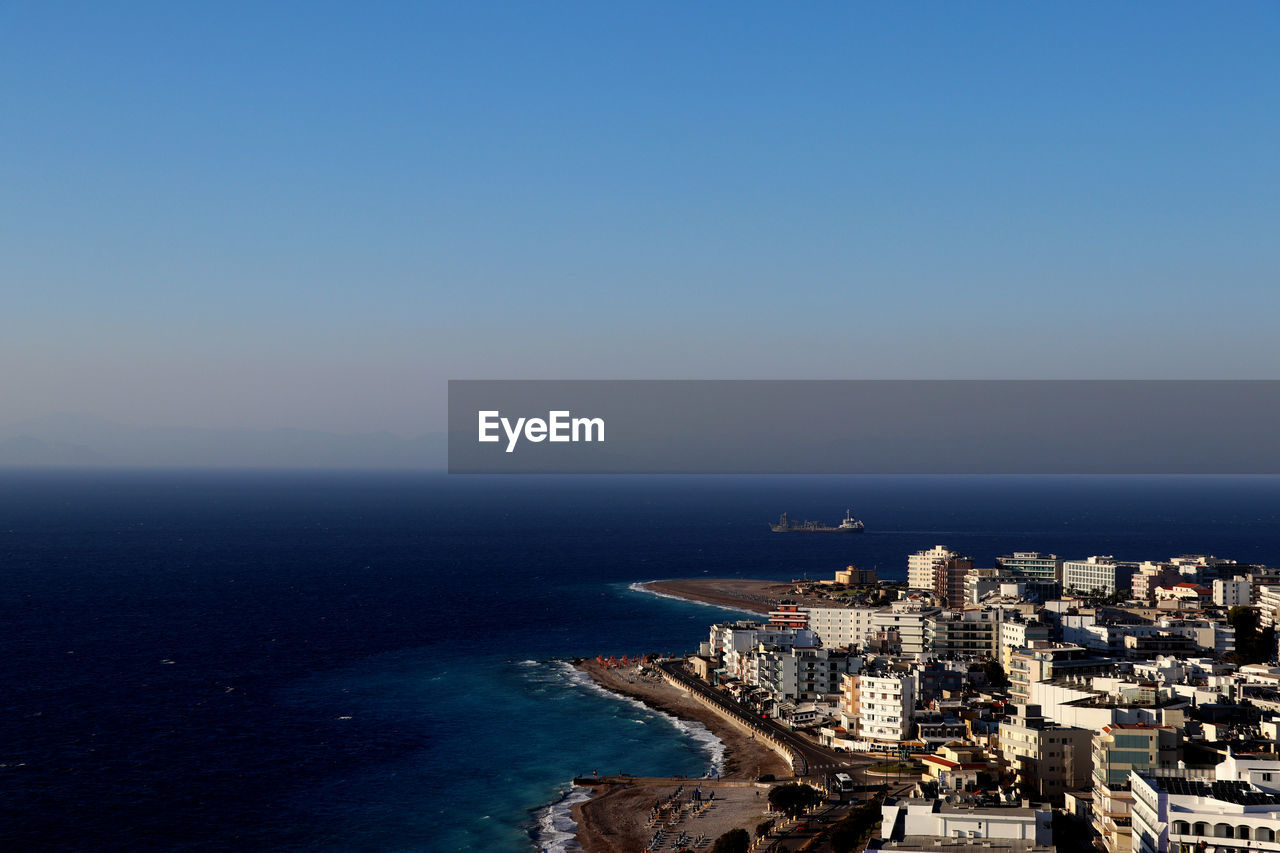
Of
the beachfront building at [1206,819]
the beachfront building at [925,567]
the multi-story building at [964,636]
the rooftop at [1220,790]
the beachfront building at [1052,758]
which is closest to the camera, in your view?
the beachfront building at [1206,819]

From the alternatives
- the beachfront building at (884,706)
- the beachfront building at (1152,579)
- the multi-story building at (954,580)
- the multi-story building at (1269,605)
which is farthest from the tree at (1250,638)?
the beachfront building at (884,706)

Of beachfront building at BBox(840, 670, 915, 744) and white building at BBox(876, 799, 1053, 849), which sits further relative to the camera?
beachfront building at BBox(840, 670, 915, 744)

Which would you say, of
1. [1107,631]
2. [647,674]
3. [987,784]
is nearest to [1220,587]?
[1107,631]

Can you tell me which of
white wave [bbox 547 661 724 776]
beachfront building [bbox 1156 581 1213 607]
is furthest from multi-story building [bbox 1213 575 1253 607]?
white wave [bbox 547 661 724 776]

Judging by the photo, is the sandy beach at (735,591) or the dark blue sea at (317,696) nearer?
the dark blue sea at (317,696)

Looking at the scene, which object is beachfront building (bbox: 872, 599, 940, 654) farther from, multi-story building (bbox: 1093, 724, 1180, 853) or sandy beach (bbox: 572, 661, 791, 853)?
multi-story building (bbox: 1093, 724, 1180, 853)

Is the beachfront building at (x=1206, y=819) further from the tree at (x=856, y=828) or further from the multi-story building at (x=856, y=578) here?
the multi-story building at (x=856, y=578)

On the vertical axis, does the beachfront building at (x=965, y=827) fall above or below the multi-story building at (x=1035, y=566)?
above
